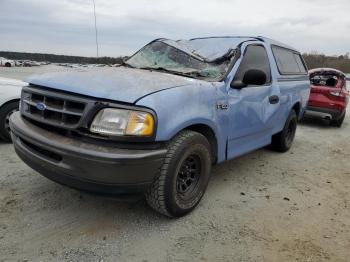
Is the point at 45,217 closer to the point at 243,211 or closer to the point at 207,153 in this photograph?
the point at 207,153

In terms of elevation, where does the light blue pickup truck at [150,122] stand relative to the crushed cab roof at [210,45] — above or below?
below

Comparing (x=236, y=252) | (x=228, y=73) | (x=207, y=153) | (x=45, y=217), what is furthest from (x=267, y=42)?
(x=45, y=217)

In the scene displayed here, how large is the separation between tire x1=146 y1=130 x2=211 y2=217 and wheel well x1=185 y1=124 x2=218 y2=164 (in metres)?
0.14

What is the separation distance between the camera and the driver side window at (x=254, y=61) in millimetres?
4164

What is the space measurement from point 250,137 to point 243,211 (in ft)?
3.52

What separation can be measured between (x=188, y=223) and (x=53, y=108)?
1.60 m

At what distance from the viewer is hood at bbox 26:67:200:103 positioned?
9.37 ft

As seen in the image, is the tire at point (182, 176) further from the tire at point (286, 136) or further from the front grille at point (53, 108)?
the tire at point (286, 136)

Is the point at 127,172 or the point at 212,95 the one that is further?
the point at 212,95

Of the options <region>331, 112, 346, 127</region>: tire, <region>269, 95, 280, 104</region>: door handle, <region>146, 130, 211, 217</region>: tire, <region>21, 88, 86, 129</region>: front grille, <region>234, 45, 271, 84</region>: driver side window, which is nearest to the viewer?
<region>21, 88, 86, 129</region>: front grille

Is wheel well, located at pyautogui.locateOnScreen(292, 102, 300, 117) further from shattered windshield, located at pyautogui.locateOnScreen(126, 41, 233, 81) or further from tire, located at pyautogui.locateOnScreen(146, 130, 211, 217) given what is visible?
tire, located at pyautogui.locateOnScreen(146, 130, 211, 217)

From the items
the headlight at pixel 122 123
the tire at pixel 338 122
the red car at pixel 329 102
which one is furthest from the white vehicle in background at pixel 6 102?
the tire at pixel 338 122

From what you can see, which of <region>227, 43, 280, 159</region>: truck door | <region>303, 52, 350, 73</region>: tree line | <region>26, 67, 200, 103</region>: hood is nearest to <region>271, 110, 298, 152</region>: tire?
<region>227, 43, 280, 159</region>: truck door

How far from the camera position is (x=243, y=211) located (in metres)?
3.66
